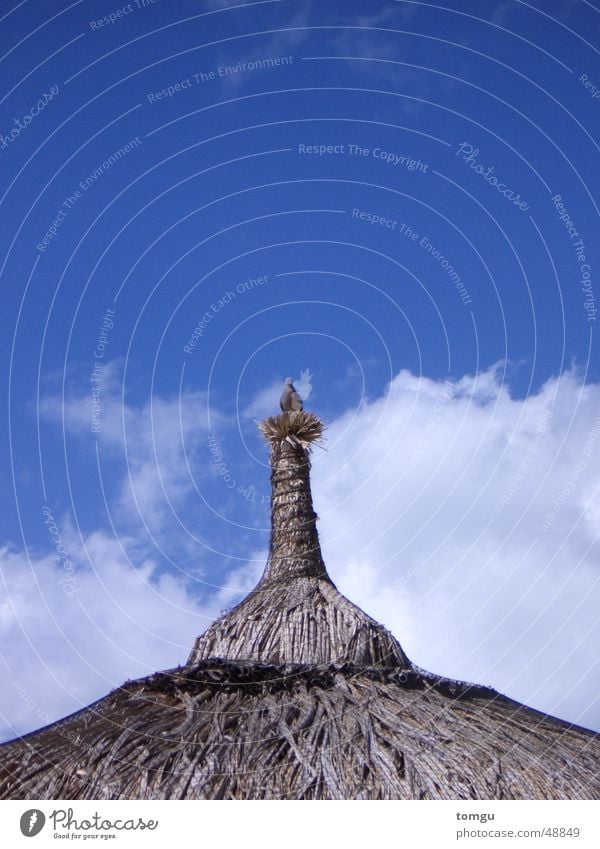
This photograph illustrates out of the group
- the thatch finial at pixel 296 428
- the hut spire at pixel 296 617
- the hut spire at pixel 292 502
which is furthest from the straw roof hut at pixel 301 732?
the thatch finial at pixel 296 428

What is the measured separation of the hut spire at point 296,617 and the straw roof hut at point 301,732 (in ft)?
0.07

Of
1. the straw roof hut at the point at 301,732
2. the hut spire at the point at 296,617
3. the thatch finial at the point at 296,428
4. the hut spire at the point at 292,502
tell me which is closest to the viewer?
the straw roof hut at the point at 301,732

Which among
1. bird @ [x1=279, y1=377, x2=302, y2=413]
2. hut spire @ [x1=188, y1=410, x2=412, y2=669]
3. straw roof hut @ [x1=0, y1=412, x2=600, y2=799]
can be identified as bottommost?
straw roof hut @ [x1=0, y1=412, x2=600, y2=799]

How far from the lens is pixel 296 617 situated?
10500mm

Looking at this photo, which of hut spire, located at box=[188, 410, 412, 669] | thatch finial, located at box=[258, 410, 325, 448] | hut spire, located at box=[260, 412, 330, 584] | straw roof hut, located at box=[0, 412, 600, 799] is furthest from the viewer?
thatch finial, located at box=[258, 410, 325, 448]

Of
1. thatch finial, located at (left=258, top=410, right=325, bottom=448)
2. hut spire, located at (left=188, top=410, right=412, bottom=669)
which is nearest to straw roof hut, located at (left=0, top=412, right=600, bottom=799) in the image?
hut spire, located at (left=188, top=410, right=412, bottom=669)

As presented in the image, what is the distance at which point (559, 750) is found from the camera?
9.29 meters

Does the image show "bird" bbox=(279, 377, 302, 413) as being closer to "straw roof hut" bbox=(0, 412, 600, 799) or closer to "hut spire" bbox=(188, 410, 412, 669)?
"hut spire" bbox=(188, 410, 412, 669)

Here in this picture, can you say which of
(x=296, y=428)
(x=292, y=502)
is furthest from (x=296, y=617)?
(x=296, y=428)

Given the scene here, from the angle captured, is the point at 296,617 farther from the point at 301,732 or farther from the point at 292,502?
the point at 301,732

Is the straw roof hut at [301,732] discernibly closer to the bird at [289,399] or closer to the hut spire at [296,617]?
the hut spire at [296,617]

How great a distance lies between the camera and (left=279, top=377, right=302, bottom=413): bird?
44.8ft

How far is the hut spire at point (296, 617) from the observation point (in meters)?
10.2

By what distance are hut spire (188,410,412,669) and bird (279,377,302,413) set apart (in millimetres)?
1268
